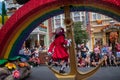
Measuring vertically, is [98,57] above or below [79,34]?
below

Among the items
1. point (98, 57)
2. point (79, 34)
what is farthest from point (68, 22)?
point (79, 34)

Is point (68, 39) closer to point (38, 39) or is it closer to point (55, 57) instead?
point (55, 57)

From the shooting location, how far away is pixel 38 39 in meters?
31.4

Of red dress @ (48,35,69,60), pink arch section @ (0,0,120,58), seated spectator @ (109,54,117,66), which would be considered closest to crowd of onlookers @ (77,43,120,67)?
seated spectator @ (109,54,117,66)

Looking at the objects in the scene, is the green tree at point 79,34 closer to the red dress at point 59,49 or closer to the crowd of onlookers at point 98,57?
the crowd of onlookers at point 98,57

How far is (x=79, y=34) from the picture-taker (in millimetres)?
28656

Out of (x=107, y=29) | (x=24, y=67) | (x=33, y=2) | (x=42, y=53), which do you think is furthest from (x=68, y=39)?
(x=107, y=29)

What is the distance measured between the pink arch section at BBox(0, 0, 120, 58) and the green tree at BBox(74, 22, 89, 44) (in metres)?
18.7

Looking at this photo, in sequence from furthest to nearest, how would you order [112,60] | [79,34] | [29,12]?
[79,34]
[112,60]
[29,12]

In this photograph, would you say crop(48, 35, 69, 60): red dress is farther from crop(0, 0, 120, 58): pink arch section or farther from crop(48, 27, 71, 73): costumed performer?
crop(0, 0, 120, 58): pink arch section

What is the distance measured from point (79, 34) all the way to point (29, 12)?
64.7 feet

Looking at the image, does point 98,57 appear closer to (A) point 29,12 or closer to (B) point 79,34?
(A) point 29,12

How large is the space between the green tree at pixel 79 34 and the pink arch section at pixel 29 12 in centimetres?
1867

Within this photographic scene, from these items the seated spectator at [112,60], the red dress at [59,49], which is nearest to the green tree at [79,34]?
the seated spectator at [112,60]
